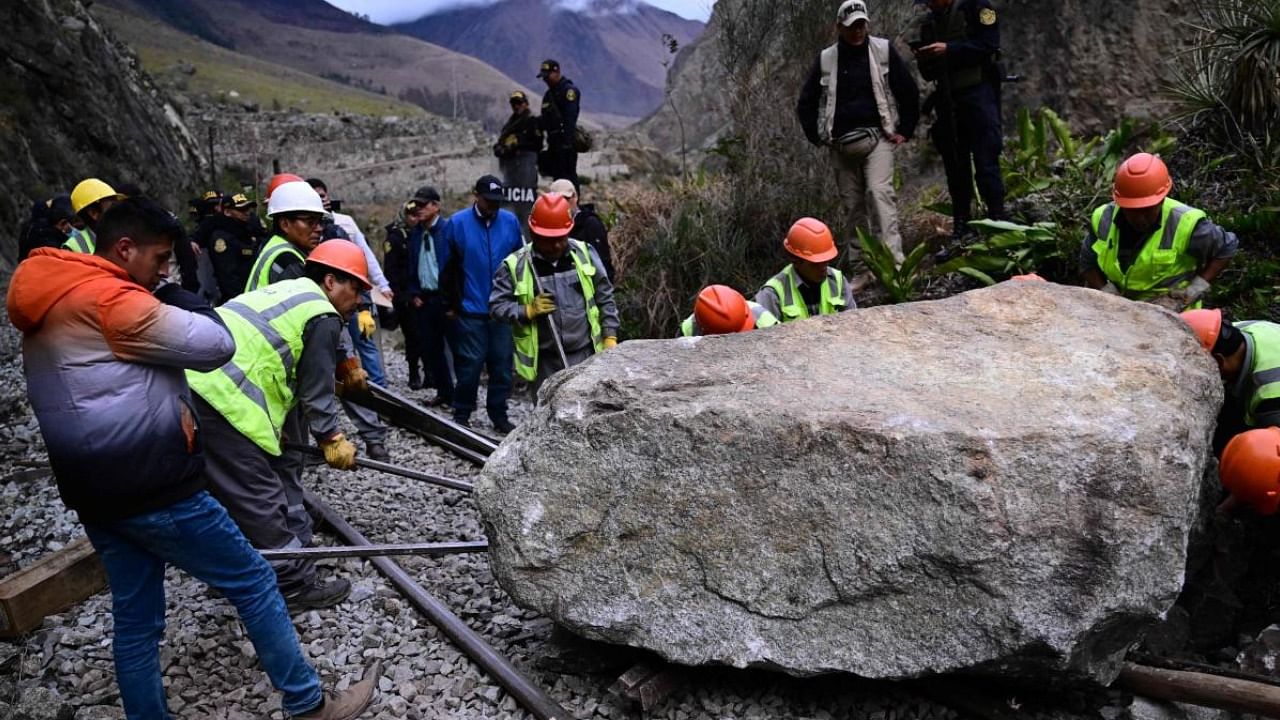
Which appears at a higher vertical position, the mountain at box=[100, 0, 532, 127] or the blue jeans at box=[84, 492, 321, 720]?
the mountain at box=[100, 0, 532, 127]

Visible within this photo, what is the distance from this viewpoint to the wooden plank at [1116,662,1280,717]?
2.46m

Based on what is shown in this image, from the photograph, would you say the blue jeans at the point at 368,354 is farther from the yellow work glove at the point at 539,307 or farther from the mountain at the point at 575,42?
the mountain at the point at 575,42

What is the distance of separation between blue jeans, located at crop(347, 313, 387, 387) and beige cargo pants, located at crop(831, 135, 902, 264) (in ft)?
12.5

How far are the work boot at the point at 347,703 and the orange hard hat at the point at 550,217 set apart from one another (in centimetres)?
264

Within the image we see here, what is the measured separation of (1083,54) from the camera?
893 cm

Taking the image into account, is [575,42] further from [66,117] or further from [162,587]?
[162,587]

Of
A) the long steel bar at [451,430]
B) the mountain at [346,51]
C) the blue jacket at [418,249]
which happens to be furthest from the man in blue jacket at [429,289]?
the mountain at [346,51]

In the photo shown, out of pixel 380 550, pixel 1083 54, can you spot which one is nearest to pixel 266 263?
pixel 380 550

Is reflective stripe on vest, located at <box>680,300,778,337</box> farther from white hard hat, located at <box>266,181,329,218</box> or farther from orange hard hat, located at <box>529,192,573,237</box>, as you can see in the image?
white hard hat, located at <box>266,181,329,218</box>

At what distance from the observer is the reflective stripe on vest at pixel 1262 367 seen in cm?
324

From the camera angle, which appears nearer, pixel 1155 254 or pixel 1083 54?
pixel 1155 254

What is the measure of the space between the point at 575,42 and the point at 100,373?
4215 inches

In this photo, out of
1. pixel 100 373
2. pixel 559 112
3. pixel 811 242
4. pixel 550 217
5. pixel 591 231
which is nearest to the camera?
pixel 100 373

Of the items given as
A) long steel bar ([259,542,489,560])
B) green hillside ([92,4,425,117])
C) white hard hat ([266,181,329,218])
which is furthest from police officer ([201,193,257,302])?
green hillside ([92,4,425,117])
